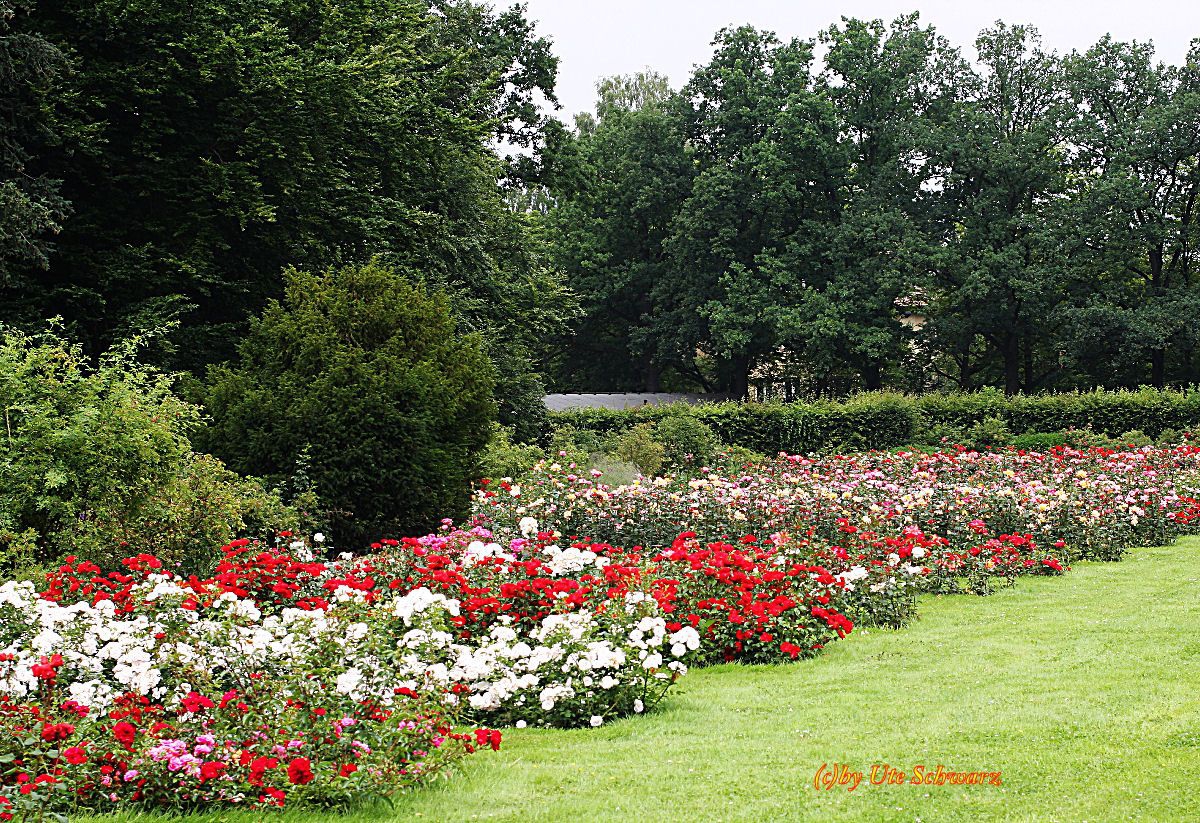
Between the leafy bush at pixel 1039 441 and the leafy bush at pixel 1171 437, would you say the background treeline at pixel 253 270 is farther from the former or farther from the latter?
the leafy bush at pixel 1171 437

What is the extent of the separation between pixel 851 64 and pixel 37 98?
88.3ft

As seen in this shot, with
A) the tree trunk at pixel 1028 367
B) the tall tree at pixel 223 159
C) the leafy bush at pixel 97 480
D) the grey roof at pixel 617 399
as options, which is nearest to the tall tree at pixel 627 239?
the grey roof at pixel 617 399

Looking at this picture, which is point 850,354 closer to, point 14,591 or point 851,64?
point 851,64

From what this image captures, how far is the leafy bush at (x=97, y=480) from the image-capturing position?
7203 mm

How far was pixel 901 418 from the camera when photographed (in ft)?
77.4

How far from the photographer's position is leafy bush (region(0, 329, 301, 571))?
720 centimetres

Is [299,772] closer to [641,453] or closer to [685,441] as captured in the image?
[641,453]

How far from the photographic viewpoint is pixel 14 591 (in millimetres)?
4680

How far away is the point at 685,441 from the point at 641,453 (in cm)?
163

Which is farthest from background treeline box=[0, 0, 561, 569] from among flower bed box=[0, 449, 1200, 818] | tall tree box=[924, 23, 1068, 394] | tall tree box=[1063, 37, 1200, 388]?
tall tree box=[1063, 37, 1200, 388]

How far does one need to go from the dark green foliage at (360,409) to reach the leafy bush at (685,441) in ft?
24.8

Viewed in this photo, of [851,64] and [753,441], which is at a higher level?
[851,64]

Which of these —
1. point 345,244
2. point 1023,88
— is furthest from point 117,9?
point 1023,88

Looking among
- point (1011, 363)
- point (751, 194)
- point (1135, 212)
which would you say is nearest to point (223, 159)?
point (751, 194)
